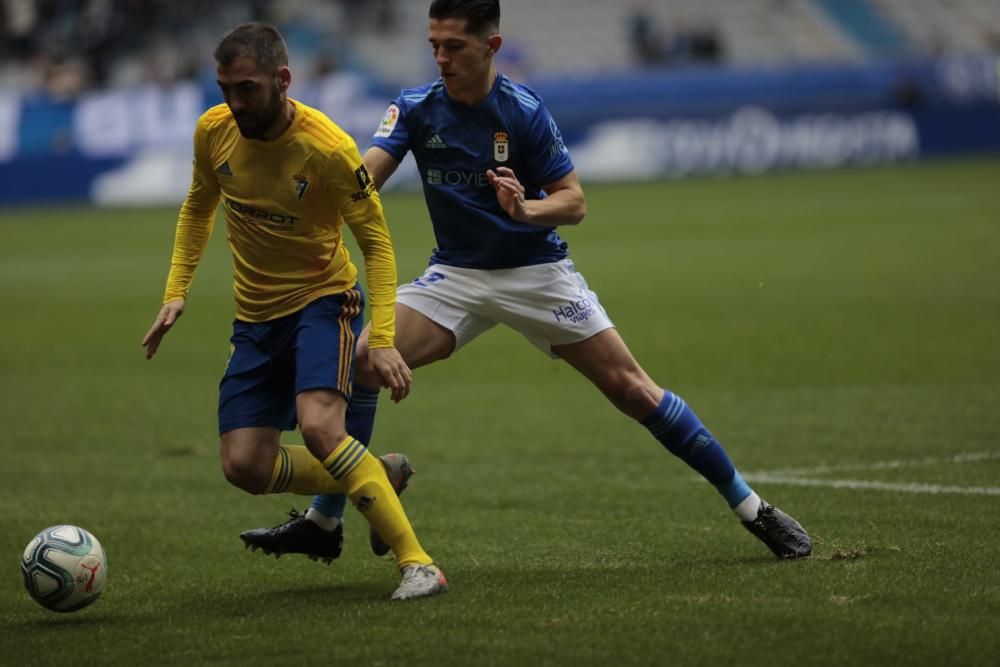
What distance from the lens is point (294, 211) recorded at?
21.2 feet

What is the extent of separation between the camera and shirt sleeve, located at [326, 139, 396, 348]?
6.30 meters

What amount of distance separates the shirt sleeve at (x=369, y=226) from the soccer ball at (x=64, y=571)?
4.44 ft

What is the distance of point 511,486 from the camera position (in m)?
8.99

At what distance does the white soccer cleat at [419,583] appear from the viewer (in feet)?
20.1

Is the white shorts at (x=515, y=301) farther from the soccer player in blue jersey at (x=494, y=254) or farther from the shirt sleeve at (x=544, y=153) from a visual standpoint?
the shirt sleeve at (x=544, y=153)

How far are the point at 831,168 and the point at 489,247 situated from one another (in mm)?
28143

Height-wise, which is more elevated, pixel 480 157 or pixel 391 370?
pixel 480 157

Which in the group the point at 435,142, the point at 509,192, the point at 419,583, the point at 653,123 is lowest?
the point at 653,123

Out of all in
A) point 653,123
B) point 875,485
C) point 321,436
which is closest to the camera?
point 321,436

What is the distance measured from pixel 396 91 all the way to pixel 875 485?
26.3m

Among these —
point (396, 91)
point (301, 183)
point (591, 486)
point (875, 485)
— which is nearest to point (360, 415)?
point (301, 183)

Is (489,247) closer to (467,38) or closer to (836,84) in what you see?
(467,38)

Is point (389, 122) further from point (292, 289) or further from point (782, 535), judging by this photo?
point (782, 535)

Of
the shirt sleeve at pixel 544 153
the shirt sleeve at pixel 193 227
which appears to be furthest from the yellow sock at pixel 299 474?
the shirt sleeve at pixel 544 153
